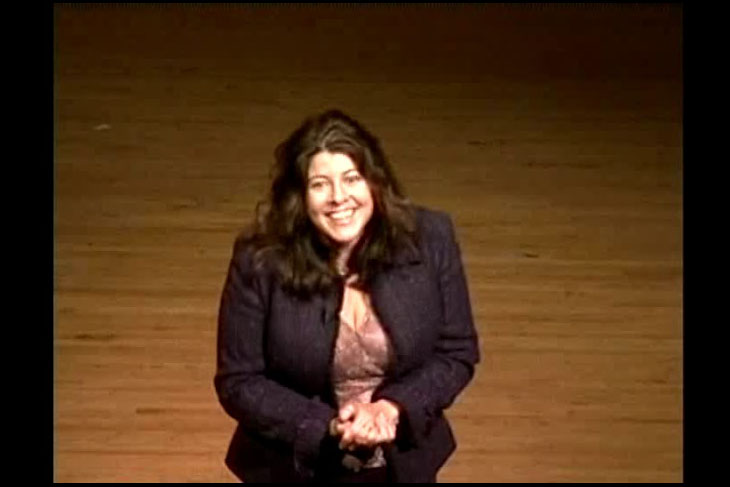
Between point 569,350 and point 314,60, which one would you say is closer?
point 569,350

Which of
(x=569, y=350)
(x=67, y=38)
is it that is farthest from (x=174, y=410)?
(x=67, y=38)

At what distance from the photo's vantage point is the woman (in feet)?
8.25

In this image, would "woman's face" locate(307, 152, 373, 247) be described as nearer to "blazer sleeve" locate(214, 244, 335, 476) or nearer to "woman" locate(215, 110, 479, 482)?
"woman" locate(215, 110, 479, 482)

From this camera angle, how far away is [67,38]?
489 centimetres

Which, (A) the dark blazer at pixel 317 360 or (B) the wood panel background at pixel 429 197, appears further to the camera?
(B) the wood panel background at pixel 429 197

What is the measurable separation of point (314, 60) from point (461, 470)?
58.0 inches

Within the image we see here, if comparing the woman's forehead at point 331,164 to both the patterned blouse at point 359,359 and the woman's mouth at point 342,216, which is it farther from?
the patterned blouse at point 359,359

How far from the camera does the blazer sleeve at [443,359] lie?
252cm

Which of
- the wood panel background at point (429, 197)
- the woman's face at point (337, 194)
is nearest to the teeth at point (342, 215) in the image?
the woman's face at point (337, 194)

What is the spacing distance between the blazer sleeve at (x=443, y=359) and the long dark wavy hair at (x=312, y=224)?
0.07 m

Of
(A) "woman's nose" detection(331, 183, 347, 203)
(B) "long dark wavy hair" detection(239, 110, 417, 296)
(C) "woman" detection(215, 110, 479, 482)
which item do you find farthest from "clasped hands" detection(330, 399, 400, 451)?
(A) "woman's nose" detection(331, 183, 347, 203)

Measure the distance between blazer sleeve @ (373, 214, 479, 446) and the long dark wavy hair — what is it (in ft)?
0.23

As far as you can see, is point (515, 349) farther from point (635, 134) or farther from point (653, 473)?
point (635, 134)

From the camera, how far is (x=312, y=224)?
2559mm
